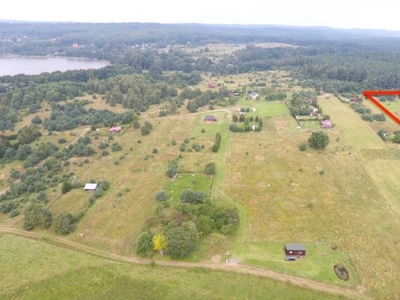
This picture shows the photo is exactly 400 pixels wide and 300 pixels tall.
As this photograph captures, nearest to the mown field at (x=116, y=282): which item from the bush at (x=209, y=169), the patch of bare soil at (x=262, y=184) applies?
the patch of bare soil at (x=262, y=184)

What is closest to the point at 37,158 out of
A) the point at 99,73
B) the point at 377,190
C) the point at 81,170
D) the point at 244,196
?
the point at 81,170

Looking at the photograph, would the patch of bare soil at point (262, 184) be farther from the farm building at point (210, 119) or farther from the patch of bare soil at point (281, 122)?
the farm building at point (210, 119)

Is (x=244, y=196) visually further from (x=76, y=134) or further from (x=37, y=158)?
(x=76, y=134)

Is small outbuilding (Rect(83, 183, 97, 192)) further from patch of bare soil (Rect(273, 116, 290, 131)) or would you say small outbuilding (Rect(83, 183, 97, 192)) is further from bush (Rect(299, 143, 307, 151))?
patch of bare soil (Rect(273, 116, 290, 131))

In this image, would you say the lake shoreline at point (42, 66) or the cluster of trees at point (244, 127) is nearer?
the cluster of trees at point (244, 127)

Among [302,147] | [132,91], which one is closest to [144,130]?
[132,91]

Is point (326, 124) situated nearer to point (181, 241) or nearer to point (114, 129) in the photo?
point (114, 129)

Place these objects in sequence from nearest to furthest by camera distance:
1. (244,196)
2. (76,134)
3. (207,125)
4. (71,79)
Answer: (244,196), (76,134), (207,125), (71,79)
